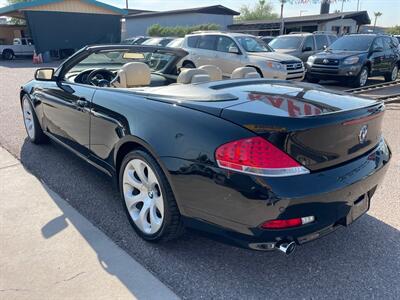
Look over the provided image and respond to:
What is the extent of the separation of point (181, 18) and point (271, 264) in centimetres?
4315

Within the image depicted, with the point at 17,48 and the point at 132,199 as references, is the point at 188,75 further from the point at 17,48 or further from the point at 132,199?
the point at 17,48

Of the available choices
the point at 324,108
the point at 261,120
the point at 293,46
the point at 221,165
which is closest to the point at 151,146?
the point at 221,165

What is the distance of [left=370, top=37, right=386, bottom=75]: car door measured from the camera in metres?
11.3

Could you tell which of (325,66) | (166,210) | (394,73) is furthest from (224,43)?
(166,210)

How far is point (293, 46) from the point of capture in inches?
522

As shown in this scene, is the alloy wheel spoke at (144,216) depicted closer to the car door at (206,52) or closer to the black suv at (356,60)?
the car door at (206,52)

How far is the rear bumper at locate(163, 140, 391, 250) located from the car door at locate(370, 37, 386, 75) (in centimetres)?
1041

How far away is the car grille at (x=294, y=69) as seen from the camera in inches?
396

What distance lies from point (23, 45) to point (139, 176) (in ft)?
94.0

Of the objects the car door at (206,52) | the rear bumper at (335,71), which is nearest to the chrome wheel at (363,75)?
the rear bumper at (335,71)

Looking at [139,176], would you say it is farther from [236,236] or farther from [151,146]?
[236,236]

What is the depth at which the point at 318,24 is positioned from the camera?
119ft

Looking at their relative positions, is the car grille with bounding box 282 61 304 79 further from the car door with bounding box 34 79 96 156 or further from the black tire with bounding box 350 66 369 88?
the car door with bounding box 34 79 96 156

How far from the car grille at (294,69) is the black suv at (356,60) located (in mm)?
1073
